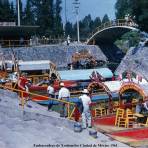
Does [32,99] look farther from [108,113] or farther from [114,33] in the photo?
[114,33]

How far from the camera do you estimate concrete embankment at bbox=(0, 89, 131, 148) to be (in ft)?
55.9

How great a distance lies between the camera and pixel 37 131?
18.4 meters

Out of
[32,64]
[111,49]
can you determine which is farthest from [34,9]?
[32,64]

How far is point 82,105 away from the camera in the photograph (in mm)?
18859

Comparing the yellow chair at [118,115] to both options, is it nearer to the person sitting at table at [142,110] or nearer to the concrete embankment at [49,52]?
the person sitting at table at [142,110]

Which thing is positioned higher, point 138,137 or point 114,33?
point 114,33

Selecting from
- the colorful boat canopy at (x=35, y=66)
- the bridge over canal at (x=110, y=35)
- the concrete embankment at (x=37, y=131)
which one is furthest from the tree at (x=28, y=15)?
the concrete embankment at (x=37, y=131)

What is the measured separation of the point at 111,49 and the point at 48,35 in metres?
15.5

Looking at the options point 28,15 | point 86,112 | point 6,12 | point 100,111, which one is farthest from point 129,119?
point 28,15

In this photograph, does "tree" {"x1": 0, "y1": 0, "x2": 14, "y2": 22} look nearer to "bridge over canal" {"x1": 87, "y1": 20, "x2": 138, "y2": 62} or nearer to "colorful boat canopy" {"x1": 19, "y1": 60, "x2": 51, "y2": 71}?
"bridge over canal" {"x1": 87, "y1": 20, "x2": 138, "y2": 62}

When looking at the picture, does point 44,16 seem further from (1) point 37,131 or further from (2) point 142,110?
(1) point 37,131

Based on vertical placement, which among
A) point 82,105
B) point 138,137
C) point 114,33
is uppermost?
point 114,33

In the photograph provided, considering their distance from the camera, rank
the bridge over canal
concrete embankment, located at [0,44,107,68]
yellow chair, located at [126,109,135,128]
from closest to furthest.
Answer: yellow chair, located at [126,109,135,128] < concrete embankment, located at [0,44,107,68] < the bridge over canal

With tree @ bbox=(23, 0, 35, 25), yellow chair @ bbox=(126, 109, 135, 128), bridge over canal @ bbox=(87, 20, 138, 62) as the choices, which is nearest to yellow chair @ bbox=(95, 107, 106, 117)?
yellow chair @ bbox=(126, 109, 135, 128)
